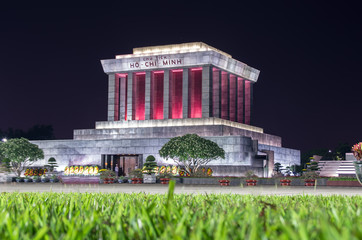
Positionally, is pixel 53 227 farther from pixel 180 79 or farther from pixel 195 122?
pixel 180 79

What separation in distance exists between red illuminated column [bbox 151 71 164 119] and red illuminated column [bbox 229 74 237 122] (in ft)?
41.8

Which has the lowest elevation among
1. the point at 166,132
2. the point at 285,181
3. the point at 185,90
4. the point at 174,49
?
the point at 285,181

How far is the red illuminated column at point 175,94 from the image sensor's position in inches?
3442

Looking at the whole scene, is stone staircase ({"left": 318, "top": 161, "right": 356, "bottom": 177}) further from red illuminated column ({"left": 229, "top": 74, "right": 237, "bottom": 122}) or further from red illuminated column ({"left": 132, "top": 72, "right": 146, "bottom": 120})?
red illuminated column ({"left": 132, "top": 72, "right": 146, "bottom": 120})

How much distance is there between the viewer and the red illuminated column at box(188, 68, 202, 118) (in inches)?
3365

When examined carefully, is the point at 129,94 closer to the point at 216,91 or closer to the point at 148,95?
the point at 148,95

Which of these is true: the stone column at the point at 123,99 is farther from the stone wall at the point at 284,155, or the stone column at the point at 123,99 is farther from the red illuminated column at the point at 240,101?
the stone wall at the point at 284,155

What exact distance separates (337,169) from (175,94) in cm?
3028

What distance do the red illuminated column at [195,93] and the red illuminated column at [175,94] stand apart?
2.32 metres

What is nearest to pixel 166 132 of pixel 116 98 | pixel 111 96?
pixel 116 98

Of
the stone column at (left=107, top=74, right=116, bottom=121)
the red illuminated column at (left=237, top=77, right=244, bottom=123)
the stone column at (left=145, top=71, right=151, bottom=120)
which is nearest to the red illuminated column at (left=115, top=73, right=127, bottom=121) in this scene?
the stone column at (left=107, top=74, right=116, bottom=121)

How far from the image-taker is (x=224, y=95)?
88.9 meters

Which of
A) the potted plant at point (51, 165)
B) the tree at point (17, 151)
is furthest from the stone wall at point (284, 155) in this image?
the tree at point (17, 151)

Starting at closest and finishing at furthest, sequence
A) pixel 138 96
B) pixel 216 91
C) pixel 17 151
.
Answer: pixel 17 151
pixel 216 91
pixel 138 96
